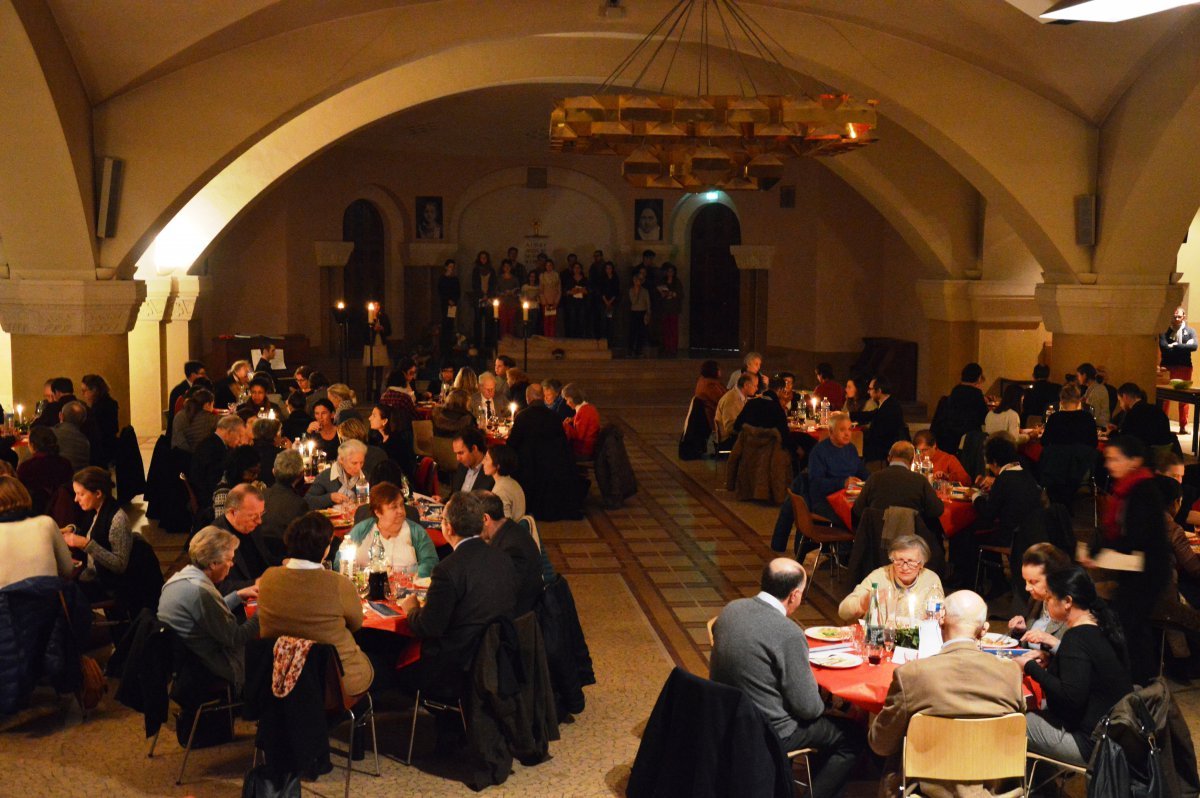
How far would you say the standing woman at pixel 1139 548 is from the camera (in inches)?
247

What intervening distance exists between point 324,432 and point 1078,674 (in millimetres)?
6244

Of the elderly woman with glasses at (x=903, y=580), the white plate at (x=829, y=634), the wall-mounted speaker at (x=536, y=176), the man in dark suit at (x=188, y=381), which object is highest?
the wall-mounted speaker at (x=536, y=176)

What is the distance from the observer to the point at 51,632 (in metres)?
6.39

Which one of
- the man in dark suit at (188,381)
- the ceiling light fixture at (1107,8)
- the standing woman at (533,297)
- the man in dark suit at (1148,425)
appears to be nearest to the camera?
the ceiling light fixture at (1107,8)

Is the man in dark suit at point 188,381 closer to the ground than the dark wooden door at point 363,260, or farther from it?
closer to the ground

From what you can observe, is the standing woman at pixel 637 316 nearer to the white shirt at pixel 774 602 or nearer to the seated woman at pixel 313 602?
Answer: the seated woman at pixel 313 602

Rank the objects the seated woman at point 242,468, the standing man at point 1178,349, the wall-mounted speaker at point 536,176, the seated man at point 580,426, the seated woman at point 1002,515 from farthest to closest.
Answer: the wall-mounted speaker at point 536,176
the standing man at point 1178,349
the seated man at point 580,426
the seated woman at point 242,468
the seated woman at point 1002,515

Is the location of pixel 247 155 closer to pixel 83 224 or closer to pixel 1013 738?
pixel 83 224

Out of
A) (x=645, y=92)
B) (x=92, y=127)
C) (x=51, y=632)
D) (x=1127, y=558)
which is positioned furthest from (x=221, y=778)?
(x=645, y=92)

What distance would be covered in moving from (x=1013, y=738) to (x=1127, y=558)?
76.0 inches

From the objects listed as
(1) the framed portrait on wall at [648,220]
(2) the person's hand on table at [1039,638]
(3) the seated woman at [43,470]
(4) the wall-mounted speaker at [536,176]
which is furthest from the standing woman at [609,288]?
(2) the person's hand on table at [1039,638]

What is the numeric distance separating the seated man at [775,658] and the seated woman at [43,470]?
490 centimetres

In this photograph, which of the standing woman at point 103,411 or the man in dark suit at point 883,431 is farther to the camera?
the man in dark suit at point 883,431

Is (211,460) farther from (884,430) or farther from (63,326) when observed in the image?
(884,430)
